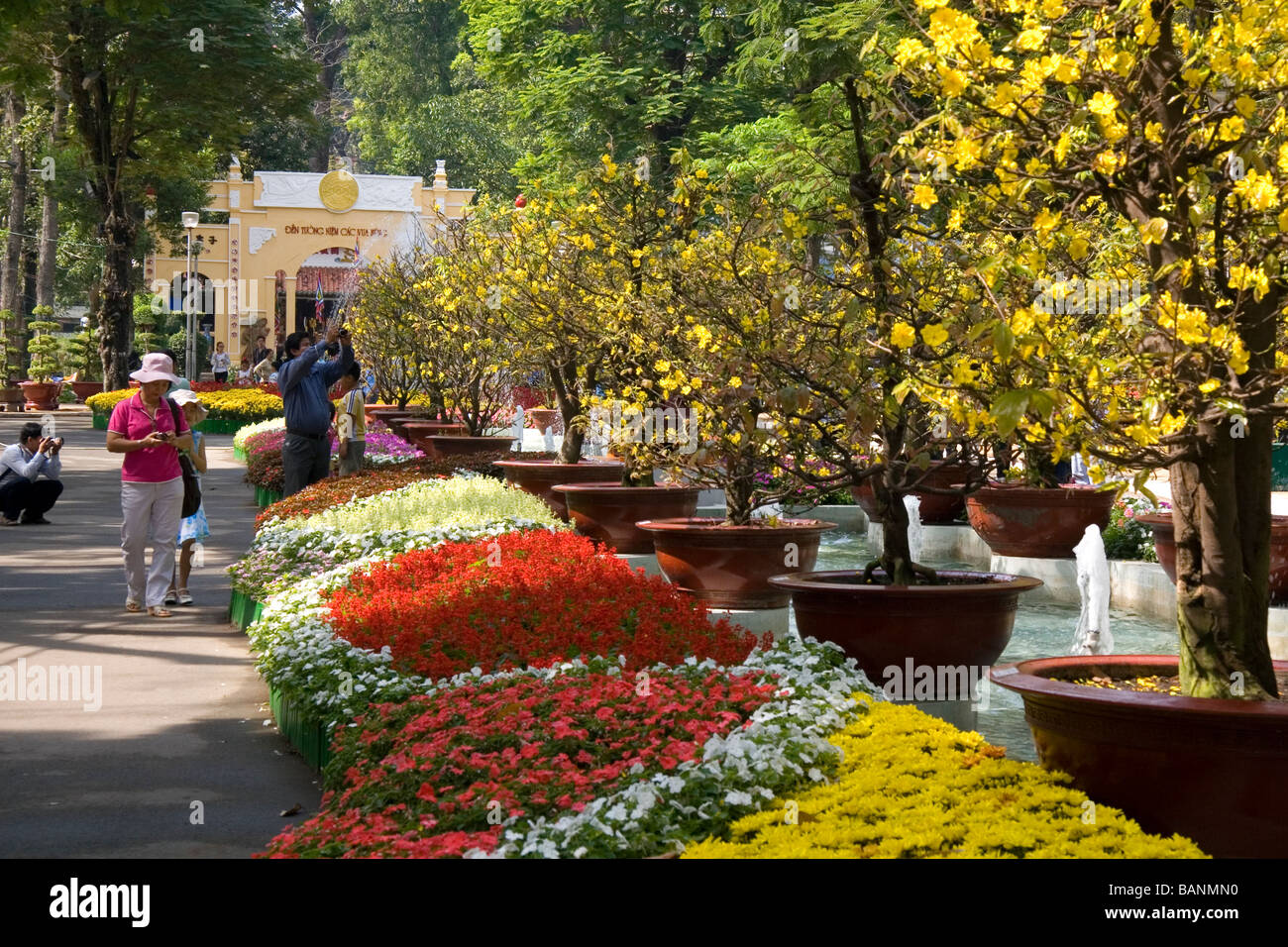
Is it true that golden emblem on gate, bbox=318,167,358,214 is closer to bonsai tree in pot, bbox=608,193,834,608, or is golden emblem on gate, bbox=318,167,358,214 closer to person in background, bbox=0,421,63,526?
person in background, bbox=0,421,63,526

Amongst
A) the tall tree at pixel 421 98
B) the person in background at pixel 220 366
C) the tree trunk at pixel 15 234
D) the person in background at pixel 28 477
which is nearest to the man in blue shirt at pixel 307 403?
the person in background at pixel 28 477

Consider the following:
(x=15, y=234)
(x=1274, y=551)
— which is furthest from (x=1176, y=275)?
(x=15, y=234)

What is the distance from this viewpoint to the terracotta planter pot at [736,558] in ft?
31.6

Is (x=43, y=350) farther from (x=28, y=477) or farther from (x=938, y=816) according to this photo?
(x=938, y=816)

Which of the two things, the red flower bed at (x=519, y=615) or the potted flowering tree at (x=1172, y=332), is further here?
the red flower bed at (x=519, y=615)

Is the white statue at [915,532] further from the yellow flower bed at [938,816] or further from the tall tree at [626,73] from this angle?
the tall tree at [626,73]

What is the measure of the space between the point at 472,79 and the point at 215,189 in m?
17.7

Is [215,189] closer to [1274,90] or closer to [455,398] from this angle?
[455,398]

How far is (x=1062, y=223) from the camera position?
5.06m

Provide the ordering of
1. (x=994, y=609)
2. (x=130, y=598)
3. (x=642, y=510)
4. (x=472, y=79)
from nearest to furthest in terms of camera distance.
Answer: (x=994, y=609) → (x=130, y=598) → (x=642, y=510) → (x=472, y=79)

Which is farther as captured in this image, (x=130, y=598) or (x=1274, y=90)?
(x=130, y=598)

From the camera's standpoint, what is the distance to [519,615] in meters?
8.07

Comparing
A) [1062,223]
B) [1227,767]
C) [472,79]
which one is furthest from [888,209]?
[472,79]

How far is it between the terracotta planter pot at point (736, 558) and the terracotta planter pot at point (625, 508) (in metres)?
2.25
